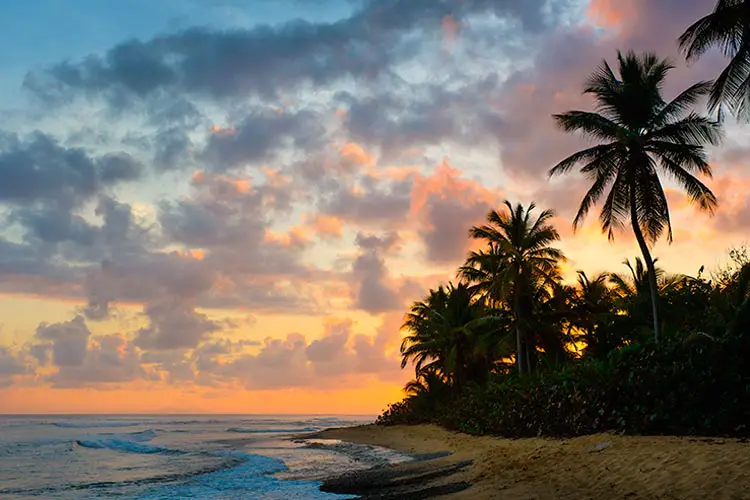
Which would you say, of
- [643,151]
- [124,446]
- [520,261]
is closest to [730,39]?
[643,151]

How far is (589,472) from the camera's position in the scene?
39.4ft

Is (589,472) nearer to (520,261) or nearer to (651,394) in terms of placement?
(651,394)

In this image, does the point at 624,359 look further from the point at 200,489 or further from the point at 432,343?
the point at 432,343

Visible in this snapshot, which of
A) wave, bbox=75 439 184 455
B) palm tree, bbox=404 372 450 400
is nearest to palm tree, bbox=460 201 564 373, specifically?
palm tree, bbox=404 372 450 400

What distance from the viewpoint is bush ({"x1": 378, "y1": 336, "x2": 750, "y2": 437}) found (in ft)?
44.9

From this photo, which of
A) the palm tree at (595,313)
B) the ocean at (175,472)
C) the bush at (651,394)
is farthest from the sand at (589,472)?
the palm tree at (595,313)

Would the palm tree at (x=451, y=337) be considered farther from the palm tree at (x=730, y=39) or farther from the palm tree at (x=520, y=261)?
the palm tree at (x=730, y=39)

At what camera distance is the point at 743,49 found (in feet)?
54.5

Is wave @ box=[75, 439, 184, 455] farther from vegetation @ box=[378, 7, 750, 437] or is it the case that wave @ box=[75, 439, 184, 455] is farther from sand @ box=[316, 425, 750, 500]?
sand @ box=[316, 425, 750, 500]

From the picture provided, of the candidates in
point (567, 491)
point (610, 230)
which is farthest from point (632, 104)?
point (567, 491)

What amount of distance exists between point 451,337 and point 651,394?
23974 millimetres

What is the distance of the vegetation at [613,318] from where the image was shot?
574 inches

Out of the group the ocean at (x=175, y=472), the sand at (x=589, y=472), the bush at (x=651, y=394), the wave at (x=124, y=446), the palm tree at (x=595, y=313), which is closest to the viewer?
the sand at (x=589, y=472)

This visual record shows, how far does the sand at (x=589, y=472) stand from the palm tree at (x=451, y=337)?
19.5 metres
